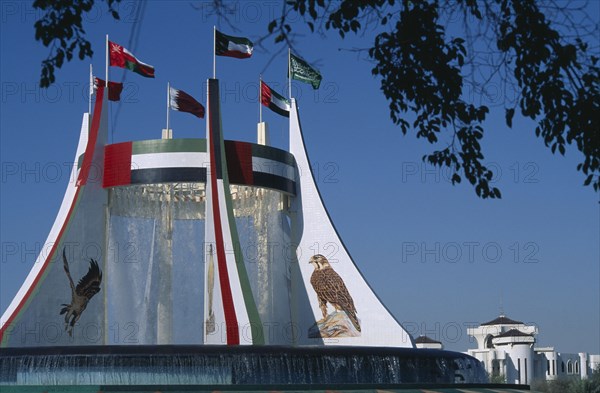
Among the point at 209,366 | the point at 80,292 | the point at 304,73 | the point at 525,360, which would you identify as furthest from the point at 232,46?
the point at 525,360

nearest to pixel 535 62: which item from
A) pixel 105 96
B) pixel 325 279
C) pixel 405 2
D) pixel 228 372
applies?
pixel 405 2

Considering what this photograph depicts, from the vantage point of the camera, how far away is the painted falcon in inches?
721

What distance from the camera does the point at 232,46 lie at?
1894cm

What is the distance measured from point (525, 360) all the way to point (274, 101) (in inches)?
738

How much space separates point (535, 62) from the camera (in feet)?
17.2

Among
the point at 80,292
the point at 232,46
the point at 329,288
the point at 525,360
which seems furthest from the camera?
the point at 525,360

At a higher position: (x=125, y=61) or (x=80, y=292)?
(x=125, y=61)

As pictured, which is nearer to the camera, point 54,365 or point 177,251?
point 54,365

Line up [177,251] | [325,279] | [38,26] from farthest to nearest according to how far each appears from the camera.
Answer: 1. [177,251]
2. [325,279]
3. [38,26]

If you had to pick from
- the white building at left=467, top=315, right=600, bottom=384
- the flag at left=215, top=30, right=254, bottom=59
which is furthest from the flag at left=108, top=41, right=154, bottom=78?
the white building at left=467, top=315, right=600, bottom=384

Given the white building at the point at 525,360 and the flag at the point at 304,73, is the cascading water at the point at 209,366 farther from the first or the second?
the white building at the point at 525,360

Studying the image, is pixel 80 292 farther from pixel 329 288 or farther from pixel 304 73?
pixel 304 73

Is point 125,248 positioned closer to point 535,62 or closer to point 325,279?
point 325,279

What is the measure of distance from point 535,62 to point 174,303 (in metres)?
15.3
